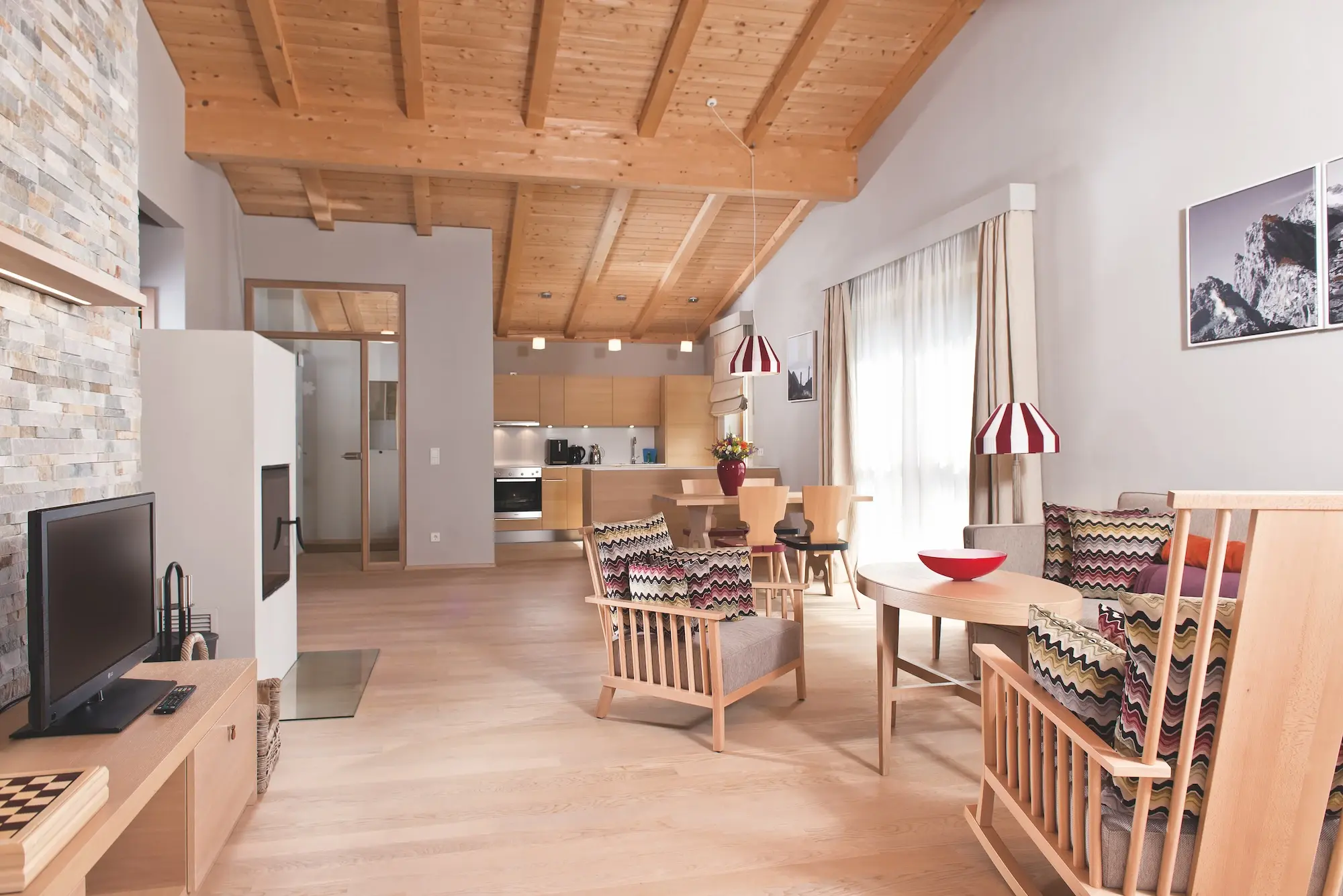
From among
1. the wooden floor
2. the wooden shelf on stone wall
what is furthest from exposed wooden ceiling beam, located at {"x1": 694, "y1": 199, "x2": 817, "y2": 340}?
the wooden shelf on stone wall


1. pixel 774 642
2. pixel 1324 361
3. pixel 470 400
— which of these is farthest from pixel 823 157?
pixel 774 642

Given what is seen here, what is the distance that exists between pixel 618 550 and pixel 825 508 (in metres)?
2.42

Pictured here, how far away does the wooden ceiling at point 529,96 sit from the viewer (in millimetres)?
4930

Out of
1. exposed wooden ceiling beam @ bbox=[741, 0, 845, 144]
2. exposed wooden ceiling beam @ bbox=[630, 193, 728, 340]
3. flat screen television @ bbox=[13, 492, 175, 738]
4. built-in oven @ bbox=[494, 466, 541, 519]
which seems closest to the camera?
flat screen television @ bbox=[13, 492, 175, 738]

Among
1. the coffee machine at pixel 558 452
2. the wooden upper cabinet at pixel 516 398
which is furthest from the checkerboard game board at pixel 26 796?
the coffee machine at pixel 558 452

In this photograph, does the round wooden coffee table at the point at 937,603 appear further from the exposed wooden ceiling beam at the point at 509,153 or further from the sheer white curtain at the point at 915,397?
the exposed wooden ceiling beam at the point at 509,153

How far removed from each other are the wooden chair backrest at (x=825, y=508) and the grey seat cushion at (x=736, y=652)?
6.94 ft

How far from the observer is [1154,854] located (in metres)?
1.49

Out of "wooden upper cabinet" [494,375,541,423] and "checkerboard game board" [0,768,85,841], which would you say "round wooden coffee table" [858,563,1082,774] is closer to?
"checkerboard game board" [0,768,85,841]

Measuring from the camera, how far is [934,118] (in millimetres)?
5551

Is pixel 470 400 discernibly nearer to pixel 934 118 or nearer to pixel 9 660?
pixel 934 118

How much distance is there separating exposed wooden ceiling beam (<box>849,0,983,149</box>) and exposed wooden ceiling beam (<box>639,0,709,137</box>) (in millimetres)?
1559

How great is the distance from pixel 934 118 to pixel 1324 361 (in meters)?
3.20

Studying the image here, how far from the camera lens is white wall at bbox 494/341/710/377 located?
10328 mm
